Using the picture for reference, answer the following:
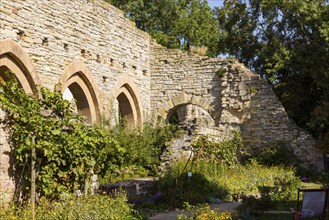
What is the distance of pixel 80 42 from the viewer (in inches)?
519

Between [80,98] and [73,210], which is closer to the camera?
[73,210]

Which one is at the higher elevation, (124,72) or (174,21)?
(174,21)

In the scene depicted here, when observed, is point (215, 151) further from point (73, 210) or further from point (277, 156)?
point (73, 210)

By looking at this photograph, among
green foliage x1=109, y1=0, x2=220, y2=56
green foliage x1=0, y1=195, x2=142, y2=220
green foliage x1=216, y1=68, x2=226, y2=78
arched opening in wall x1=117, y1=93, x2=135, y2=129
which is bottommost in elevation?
green foliage x1=0, y1=195, x2=142, y2=220

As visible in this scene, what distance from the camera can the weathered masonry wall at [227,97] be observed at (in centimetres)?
1533

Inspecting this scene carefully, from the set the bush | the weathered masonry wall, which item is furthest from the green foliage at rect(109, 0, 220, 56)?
the bush

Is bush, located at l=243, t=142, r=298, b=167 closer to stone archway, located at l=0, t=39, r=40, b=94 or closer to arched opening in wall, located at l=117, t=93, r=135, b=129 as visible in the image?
→ arched opening in wall, located at l=117, t=93, r=135, b=129

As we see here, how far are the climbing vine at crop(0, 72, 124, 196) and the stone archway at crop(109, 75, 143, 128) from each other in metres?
7.90

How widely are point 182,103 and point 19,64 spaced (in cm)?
719

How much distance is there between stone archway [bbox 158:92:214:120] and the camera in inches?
655

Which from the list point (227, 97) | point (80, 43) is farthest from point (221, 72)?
point (80, 43)

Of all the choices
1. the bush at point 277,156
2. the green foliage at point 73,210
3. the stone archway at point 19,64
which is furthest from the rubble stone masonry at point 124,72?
the green foliage at point 73,210

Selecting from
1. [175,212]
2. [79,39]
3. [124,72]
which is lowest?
[175,212]

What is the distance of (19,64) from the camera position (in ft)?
35.8
